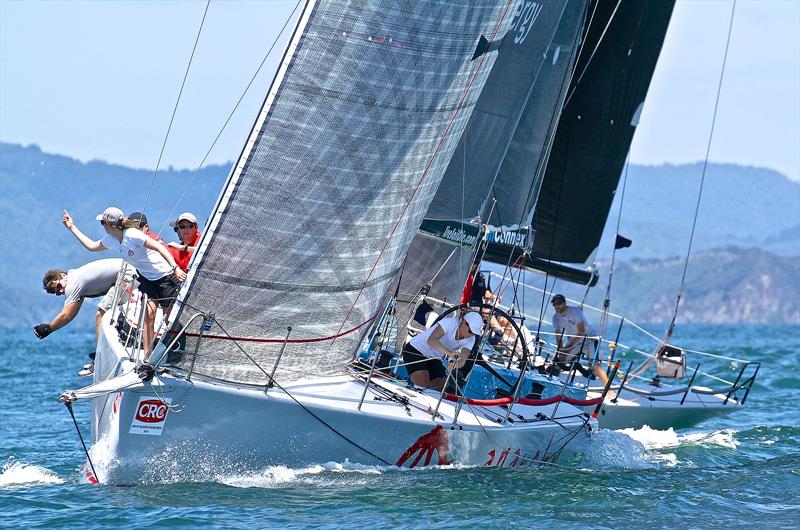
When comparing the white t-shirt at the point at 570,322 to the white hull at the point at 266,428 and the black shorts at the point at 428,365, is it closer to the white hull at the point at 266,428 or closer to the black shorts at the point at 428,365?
the black shorts at the point at 428,365

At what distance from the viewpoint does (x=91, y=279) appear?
416 inches

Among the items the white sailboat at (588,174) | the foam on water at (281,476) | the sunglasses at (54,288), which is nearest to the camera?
the foam on water at (281,476)

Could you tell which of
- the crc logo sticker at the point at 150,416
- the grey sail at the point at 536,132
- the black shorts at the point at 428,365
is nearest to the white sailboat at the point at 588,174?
the grey sail at the point at 536,132

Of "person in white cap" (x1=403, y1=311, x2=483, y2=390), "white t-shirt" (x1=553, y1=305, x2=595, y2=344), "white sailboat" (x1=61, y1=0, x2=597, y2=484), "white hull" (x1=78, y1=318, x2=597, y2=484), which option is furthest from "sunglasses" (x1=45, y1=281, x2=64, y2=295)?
"white t-shirt" (x1=553, y1=305, x2=595, y2=344)

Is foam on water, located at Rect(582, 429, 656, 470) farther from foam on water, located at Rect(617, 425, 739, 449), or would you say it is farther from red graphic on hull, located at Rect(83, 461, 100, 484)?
red graphic on hull, located at Rect(83, 461, 100, 484)

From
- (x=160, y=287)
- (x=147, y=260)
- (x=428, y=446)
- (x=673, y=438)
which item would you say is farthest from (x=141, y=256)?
(x=673, y=438)

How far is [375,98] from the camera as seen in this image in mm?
8977

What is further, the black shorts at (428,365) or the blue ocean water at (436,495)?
the black shorts at (428,365)

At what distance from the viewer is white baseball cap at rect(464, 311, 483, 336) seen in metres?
10.4

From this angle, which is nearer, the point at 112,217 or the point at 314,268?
the point at 314,268

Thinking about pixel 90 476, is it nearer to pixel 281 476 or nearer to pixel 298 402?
pixel 281 476

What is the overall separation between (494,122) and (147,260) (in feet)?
14.2

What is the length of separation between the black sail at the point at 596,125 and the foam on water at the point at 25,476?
750 centimetres

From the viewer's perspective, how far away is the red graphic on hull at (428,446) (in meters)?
9.73
